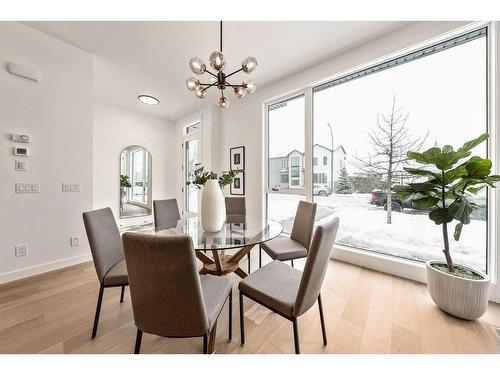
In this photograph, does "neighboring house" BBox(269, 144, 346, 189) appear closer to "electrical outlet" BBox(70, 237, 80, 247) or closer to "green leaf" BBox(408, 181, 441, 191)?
"green leaf" BBox(408, 181, 441, 191)

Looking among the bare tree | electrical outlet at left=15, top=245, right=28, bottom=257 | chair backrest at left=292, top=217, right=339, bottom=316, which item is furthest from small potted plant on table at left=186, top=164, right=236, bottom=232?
electrical outlet at left=15, top=245, right=28, bottom=257

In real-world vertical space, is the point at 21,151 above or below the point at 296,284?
above

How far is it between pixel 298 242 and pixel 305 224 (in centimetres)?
23

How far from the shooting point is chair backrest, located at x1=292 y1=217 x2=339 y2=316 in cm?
100

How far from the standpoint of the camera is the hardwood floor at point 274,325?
1296mm

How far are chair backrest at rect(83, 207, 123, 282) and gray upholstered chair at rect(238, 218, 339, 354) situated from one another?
3.50 feet

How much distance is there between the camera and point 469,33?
1.88 m

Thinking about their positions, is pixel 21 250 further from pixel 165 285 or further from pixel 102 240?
pixel 165 285

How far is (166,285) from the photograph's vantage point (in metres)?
0.88

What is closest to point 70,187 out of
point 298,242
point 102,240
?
point 102,240

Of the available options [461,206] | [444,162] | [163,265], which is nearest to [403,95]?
[444,162]

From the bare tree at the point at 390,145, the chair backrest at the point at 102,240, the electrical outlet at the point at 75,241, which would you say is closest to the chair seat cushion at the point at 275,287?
the chair backrest at the point at 102,240

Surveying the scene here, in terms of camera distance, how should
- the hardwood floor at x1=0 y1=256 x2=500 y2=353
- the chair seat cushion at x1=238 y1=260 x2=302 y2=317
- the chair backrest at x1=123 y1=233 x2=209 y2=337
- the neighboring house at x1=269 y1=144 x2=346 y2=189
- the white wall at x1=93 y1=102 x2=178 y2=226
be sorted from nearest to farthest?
1. the chair backrest at x1=123 y1=233 x2=209 y2=337
2. the chair seat cushion at x1=238 y1=260 x2=302 y2=317
3. the hardwood floor at x1=0 y1=256 x2=500 y2=353
4. the neighboring house at x1=269 y1=144 x2=346 y2=189
5. the white wall at x1=93 y1=102 x2=178 y2=226
